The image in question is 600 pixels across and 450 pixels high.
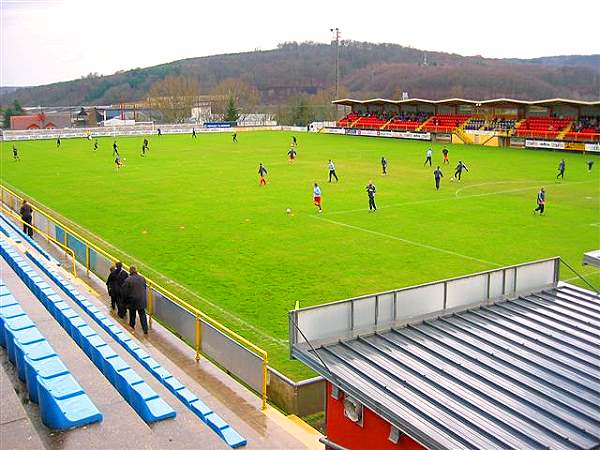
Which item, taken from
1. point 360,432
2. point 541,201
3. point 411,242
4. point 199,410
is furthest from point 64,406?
point 541,201

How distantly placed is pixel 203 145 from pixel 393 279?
49264 millimetres

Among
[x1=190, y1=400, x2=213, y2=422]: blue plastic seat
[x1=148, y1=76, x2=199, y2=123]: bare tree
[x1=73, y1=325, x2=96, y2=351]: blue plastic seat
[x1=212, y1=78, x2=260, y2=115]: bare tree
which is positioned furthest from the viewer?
[x1=212, y1=78, x2=260, y2=115]: bare tree

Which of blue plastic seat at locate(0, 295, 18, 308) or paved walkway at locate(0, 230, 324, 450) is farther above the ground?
blue plastic seat at locate(0, 295, 18, 308)

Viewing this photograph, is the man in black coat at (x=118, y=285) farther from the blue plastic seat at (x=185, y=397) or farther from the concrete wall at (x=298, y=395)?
the blue plastic seat at (x=185, y=397)

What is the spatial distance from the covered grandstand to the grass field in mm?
11616

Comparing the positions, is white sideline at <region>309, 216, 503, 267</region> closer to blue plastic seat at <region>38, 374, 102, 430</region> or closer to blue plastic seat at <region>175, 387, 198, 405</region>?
blue plastic seat at <region>175, 387, 198, 405</region>

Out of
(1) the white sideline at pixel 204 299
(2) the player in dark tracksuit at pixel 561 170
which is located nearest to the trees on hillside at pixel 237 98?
(2) the player in dark tracksuit at pixel 561 170

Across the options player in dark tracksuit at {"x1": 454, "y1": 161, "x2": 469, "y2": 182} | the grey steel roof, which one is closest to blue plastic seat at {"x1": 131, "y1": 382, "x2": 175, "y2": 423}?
the grey steel roof

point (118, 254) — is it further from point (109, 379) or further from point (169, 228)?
point (109, 379)

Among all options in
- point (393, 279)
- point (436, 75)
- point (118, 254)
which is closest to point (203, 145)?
point (118, 254)

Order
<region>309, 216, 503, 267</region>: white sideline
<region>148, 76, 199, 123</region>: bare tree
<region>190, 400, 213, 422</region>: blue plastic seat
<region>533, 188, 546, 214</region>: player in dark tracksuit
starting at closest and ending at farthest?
<region>190, 400, 213, 422</region>: blue plastic seat
<region>309, 216, 503, 267</region>: white sideline
<region>533, 188, 546, 214</region>: player in dark tracksuit
<region>148, 76, 199, 123</region>: bare tree

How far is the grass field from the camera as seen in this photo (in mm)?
17781

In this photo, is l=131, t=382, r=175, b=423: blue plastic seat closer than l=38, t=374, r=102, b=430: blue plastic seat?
No

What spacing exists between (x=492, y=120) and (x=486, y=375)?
210 ft
